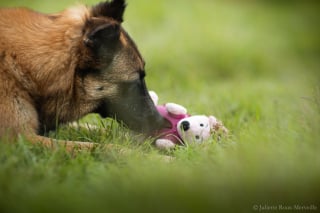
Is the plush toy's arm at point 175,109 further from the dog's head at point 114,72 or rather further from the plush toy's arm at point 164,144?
the plush toy's arm at point 164,144

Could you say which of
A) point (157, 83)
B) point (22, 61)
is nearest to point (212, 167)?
point (22, 61)

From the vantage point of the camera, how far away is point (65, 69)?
477 centimetres

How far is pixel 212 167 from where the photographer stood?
12.8 ft

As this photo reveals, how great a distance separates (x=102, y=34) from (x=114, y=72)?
0.46 meters

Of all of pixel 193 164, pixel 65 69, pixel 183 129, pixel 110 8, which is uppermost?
pixel 110 8

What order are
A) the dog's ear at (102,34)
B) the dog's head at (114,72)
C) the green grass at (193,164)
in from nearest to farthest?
the green grass at (193,164), the dog's ear at (102,34), the dog's head at (114,72)

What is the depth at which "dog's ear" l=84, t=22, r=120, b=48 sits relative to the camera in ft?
15.2

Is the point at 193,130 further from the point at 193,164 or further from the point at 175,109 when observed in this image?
the point at 193,164

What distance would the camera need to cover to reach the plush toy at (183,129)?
5089 mm

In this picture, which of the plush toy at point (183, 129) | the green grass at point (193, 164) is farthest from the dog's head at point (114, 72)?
the green grass at point (193, 164)

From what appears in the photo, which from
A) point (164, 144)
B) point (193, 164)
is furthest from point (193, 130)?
point (193, 164)

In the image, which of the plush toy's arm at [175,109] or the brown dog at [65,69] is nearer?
the brown dog at [65,69]

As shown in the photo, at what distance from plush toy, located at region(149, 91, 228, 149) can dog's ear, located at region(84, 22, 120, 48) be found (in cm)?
106

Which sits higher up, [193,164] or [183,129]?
[183,129]
